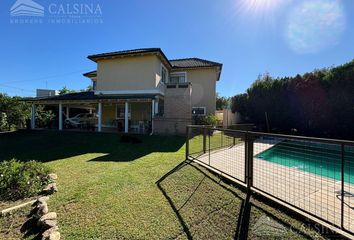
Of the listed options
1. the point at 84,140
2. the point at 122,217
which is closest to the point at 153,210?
the point at 122,217

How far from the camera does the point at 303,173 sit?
20.3ft

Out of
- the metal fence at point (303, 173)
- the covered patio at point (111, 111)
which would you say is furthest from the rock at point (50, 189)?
the covered patio at point (111, 111)

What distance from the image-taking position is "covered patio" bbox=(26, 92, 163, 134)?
56.8 ft

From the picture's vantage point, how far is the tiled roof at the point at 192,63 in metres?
21.1

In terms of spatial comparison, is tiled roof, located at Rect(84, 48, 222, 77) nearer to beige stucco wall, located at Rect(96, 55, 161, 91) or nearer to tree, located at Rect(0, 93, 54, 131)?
beige stucco wall, located at Rect(96, 55, 161, 91)

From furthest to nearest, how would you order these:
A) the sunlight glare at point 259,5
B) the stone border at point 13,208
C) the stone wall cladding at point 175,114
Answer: the stone wall cladding at point 175,114 → the sunlight glare at point 259,5 → the stone border at point 13,208

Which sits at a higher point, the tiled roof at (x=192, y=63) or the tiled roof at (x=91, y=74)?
the tiled roof at (x=192, y=63)

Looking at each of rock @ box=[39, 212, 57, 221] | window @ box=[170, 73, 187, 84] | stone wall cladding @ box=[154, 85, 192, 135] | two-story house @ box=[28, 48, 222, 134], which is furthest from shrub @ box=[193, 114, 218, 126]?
rock @ box=[39, 212, 57, 221]

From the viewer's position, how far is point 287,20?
1235 centimetres

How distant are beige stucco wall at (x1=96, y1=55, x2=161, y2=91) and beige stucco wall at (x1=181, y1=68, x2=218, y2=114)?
4.64m

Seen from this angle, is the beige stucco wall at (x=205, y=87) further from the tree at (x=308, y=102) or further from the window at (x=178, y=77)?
the tree at (x=308, y=102)

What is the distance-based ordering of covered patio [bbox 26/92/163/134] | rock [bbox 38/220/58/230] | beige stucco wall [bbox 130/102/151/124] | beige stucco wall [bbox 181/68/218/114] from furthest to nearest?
beige stucco wall [bbox 181/68/218/114] < beige stucco wall [bbox 130/102/151/124] < covered patio [bbox 26/92/163/134] < rock [bbox 38/220/58/230]

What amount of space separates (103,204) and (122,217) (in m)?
0.76

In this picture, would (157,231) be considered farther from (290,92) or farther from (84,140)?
(290,92)
